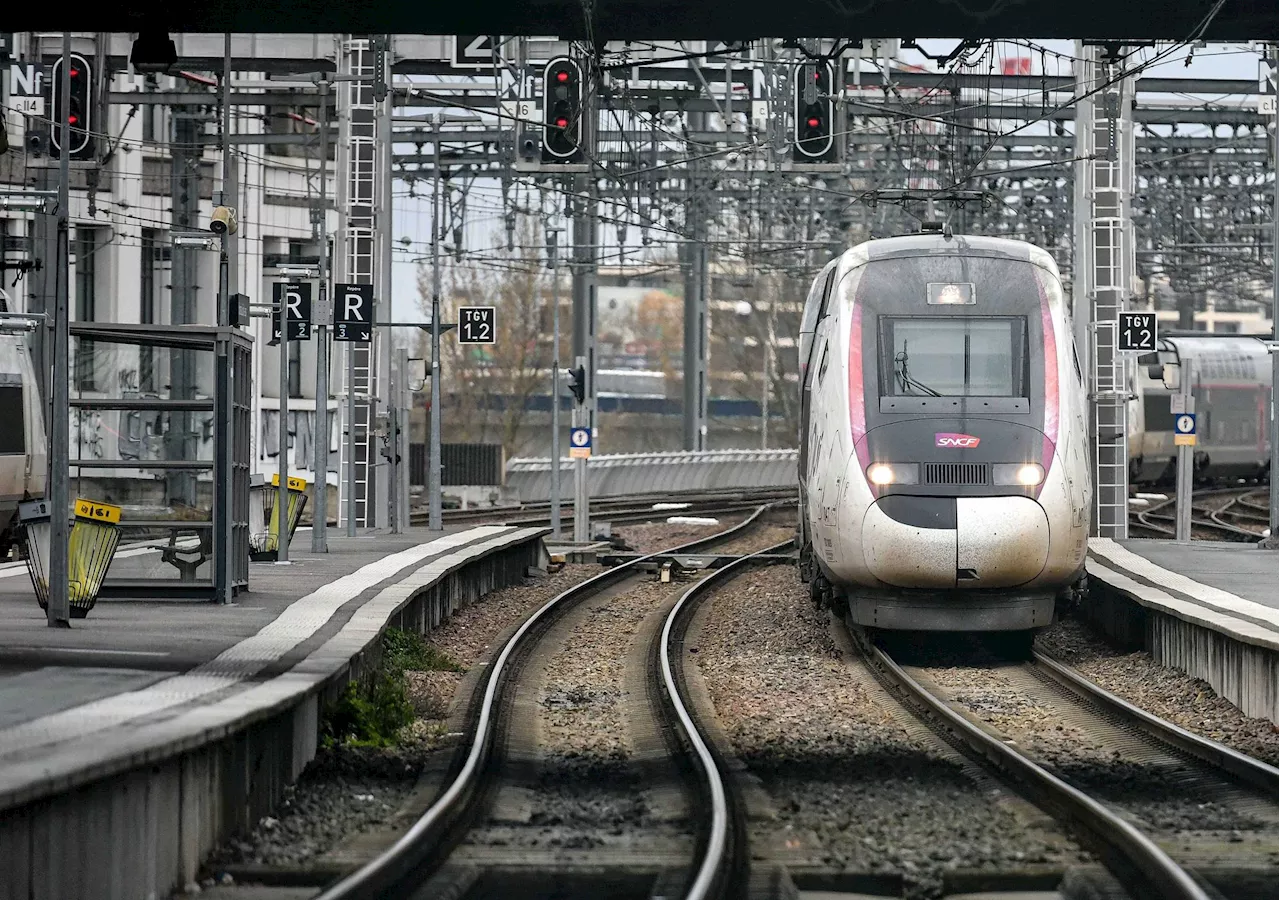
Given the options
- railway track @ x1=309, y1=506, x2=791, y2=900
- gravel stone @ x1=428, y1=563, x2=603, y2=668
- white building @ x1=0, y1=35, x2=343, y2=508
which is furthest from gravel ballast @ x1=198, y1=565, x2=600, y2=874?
white building @ x1=0, y1=35, x2=343, y2=508

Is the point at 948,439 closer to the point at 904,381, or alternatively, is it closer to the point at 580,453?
the point at 904,381

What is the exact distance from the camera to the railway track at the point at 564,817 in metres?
7.48

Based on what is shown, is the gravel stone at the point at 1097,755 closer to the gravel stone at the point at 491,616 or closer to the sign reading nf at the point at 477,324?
the gravel stone at the point at 491,616

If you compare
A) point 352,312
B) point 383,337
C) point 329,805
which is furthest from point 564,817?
point 383,337

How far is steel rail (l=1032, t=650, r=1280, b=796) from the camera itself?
9766mm

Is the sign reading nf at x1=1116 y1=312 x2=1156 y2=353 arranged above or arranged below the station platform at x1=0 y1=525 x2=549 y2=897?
above

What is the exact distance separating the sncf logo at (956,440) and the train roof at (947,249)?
6.12 ft

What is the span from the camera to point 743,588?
78.0 feet

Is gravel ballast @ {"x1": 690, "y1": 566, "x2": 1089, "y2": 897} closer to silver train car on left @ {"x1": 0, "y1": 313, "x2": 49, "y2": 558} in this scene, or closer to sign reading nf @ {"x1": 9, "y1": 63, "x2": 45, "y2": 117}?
silver train car on left @ {"x1": 0, "y1": 313, "x2": 49, "y2": 558}

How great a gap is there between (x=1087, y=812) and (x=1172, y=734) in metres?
3.12

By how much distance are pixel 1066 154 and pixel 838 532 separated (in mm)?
28093

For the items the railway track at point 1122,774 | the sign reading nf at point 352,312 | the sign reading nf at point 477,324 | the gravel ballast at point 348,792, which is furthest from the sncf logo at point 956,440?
the sign reading nf at point 477,324

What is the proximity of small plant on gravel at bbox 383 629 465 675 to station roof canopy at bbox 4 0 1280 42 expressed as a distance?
16.2 feet

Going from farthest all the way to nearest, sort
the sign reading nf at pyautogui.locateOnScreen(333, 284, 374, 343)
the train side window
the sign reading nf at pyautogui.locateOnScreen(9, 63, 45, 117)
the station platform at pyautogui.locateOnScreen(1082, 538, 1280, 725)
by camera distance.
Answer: the sign reading nf at pyautogui.locateOnScreen(9, 63, 45, 117) < the sign reading nf at pyautogui.locateOnScreen(333, 284, 374, 343) < the train side window < the station platform at pyautogui.locateOnScreen(1082, 538, 1280, 725)
